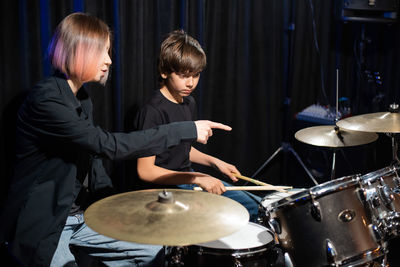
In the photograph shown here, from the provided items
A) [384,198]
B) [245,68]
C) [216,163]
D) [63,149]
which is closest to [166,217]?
[63,149]

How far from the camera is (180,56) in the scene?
7.26 feet

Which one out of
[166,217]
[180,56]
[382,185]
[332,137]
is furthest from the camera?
[332,137]

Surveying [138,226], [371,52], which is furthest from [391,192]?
[371,52]

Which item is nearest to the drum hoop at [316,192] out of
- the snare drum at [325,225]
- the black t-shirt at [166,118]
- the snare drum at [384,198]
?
the snare drum at [325,225]

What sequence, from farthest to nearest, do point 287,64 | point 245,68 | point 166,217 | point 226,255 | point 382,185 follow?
point 287,64 < point 245,68 < point 382,185 < point 226,255 < point 166,217

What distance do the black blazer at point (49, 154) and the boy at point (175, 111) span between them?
0.39 m

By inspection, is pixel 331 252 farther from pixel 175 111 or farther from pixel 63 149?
pixel 63 149

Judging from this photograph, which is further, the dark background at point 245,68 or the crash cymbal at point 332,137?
the crash cymbal at point 332,137

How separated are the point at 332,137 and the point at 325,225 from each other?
2.74ft

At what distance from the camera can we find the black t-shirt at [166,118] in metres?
2.17

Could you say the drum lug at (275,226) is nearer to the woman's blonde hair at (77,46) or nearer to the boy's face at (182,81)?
the boy's face at (182,81)

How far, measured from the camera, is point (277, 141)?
393 centimetres

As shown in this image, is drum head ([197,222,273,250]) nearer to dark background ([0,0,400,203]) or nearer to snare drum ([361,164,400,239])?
snare drum ([361,164,400,239])

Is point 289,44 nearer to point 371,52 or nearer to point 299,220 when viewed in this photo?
point 371,52
